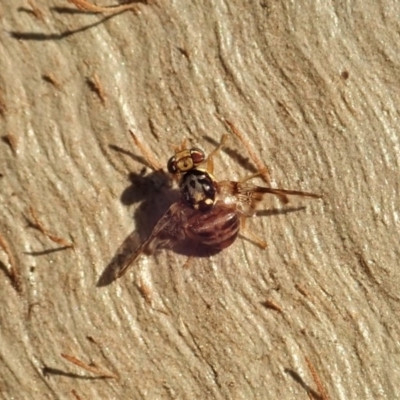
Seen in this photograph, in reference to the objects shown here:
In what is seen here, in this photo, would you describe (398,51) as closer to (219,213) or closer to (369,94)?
(369,94)

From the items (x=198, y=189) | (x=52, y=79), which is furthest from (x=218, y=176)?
(x=52, y=79)

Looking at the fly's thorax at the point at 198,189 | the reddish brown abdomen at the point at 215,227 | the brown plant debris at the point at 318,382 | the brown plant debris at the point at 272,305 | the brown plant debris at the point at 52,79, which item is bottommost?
the brown plant debris at the point at 318,382

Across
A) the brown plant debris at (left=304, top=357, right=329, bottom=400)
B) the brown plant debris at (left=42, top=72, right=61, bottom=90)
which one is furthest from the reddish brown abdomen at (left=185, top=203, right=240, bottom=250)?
the brown plant debris at (left=42, top=72, right=61, bottom=90)

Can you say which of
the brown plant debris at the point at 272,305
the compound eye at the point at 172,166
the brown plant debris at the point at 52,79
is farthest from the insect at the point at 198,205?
the brown plant debris at the point at 52,79

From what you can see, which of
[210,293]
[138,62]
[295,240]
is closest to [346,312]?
[295,240]

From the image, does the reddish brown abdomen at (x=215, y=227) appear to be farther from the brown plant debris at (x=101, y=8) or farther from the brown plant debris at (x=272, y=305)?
the brown plant debris at (x=101, y=8)

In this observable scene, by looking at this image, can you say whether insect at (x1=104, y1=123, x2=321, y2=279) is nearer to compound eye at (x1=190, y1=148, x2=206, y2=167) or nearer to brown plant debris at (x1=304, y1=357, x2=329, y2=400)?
compound eye at (x1=190, y1=148, x2=206, y2=167)

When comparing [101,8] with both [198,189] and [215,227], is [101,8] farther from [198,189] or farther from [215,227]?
[215,227]
